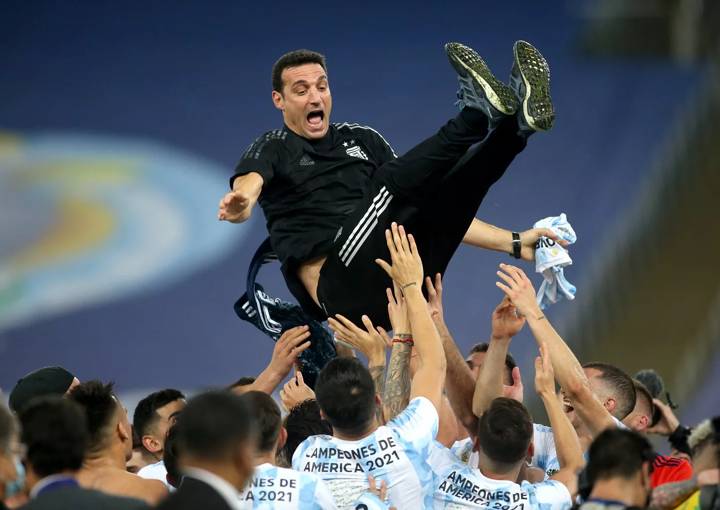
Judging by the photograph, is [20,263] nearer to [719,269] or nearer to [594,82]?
[594,82]

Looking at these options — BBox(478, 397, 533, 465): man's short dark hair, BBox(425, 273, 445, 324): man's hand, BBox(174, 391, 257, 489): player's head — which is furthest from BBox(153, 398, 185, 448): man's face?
BBox(174, 391, 257, 489): player's head

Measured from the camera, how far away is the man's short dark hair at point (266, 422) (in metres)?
4.02

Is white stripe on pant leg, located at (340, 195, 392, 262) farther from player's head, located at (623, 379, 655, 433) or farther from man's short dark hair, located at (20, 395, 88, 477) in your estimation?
man's short dark hair, located at (20, 395, 88, 477)

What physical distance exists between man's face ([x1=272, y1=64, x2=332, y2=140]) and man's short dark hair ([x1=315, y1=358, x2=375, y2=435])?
160 cm

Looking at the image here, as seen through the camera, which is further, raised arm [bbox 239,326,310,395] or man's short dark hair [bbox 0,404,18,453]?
raised arm [bbox 239,326,310,395]

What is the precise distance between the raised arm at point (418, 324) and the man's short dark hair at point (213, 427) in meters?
1.46

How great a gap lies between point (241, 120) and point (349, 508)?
7260 millimetres

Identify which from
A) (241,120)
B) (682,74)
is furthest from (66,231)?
(682,74)

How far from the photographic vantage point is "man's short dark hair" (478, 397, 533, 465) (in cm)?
410

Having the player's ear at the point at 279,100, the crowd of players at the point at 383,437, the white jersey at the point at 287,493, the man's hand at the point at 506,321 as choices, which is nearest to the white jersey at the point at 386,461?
the crowd of players at the point at 383,437

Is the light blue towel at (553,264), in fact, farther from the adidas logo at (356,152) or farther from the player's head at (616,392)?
the adidas logo at (356,152)

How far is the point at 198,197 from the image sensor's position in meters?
10.3

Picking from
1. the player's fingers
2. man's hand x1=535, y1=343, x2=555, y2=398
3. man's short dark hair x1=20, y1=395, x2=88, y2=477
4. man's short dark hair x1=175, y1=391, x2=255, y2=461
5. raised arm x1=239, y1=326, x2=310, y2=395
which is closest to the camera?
man's short dark hair x1=175, y1=391, x2=255, y2=461

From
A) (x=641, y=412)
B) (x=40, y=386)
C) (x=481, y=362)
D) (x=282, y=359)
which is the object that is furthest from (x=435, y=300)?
(x=40, y=386)
